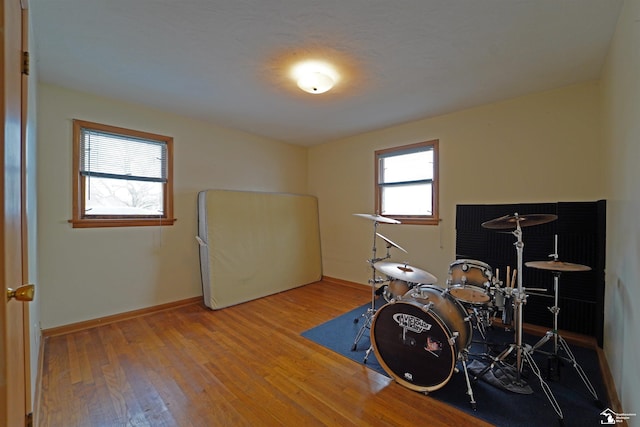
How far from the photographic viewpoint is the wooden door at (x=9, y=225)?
782 mm

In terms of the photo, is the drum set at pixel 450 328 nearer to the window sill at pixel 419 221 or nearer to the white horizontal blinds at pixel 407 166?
the window sill at pixel 419 221

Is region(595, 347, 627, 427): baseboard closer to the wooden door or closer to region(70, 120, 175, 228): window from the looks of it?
the wooden door

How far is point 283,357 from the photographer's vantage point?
2.30m

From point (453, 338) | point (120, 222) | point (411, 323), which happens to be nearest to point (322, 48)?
point (411, 323)

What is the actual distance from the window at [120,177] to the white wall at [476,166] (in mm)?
2555

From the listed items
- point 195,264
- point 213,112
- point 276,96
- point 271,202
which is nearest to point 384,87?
point 276,96

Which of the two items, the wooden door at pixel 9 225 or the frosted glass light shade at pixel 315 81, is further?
the frosted glass light shade at pixel 315 81

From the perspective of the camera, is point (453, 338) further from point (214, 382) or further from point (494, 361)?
point (214, 382)

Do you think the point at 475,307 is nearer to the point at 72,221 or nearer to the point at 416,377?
the point at 416,377

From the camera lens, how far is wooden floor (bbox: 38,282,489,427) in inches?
64.7

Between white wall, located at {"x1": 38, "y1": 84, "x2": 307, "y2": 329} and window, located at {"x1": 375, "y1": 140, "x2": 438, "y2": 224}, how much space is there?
1992 mm

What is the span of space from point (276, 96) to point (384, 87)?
1.12 metres

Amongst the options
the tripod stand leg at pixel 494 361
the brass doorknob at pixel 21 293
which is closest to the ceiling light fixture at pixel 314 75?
the brass doorknob at pixel 21 293

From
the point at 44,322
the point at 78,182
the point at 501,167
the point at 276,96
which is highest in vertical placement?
the point at 276,96
